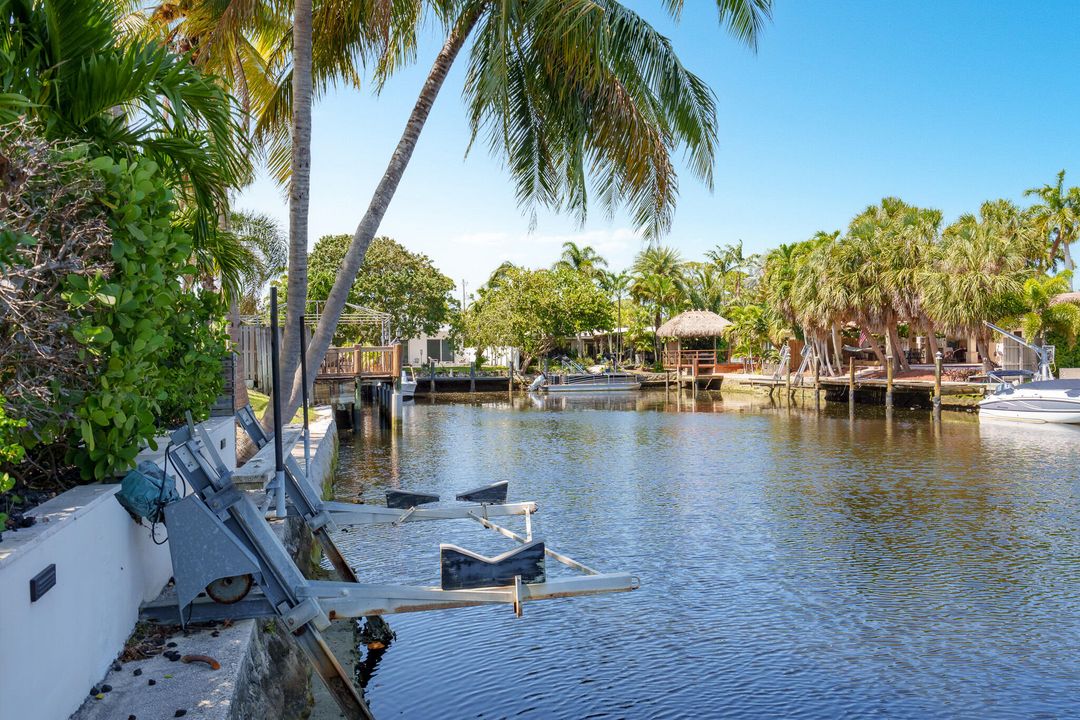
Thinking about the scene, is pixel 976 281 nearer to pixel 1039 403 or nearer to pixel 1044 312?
pixel 1044 312

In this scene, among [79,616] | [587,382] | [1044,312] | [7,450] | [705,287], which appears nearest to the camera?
[7,450]

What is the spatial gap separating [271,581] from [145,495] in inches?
35.0

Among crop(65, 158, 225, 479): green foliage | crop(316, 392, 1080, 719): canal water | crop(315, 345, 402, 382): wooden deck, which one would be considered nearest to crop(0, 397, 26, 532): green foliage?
crop(65, 158, 225, 479): green foliage

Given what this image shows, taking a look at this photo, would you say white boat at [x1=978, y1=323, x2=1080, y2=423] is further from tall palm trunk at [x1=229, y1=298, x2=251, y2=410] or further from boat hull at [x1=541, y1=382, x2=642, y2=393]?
tall palm trunk at [x1=229, y1=298, x2=251, y2=410]

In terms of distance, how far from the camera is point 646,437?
2648 centimetres

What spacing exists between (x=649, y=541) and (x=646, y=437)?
1431 cm

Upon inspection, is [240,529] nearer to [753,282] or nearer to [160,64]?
[160,64]

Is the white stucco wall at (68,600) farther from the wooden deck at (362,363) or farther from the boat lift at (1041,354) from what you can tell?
the boat lift at (1041,354)

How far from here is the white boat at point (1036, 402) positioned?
1103 inches

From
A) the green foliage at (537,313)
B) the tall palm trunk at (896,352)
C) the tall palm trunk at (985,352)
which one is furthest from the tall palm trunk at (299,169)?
the green foliage at (537,313)

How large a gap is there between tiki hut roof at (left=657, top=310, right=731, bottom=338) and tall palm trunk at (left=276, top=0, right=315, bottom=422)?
45.1 meters

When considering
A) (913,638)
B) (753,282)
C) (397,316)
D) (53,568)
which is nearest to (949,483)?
(913,638)

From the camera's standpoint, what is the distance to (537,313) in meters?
51.2

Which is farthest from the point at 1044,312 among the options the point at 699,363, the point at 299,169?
the point at 299,169
